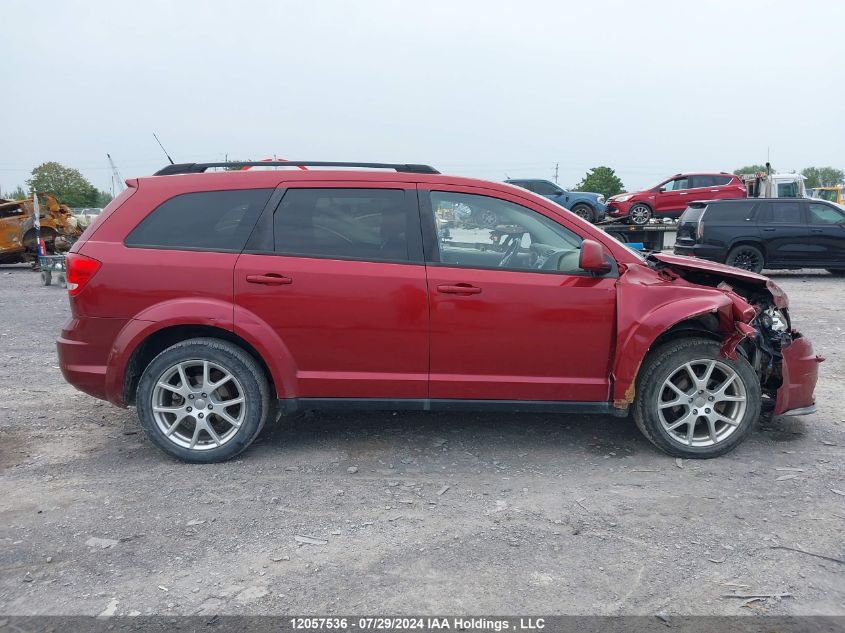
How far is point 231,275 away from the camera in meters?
4.24

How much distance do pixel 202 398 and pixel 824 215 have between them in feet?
47.2

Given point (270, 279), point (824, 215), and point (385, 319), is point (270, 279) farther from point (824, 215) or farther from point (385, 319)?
point (824, 215)

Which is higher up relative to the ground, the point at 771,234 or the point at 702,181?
the point at 702,181

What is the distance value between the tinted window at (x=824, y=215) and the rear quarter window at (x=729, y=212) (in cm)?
127

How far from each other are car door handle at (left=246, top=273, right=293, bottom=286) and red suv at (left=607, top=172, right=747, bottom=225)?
55.8 feet

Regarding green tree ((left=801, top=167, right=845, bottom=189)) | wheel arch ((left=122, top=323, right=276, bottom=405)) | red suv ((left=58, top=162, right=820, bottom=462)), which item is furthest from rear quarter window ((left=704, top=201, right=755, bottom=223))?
green tree ((left=801, top=167, right=845, bottom=189))

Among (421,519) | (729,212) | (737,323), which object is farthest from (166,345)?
(729,212)

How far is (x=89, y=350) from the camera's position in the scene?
14.1 feet

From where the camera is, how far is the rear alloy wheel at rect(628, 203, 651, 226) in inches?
787

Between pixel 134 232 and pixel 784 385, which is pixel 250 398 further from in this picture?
pixel 784 385

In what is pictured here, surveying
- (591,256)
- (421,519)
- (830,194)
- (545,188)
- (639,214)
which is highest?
(830,194)

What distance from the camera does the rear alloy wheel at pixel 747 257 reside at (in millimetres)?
14273

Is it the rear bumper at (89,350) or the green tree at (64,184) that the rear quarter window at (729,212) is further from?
the green tree at (64,184)

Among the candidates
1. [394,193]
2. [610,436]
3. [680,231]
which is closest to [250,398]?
[394,193]
